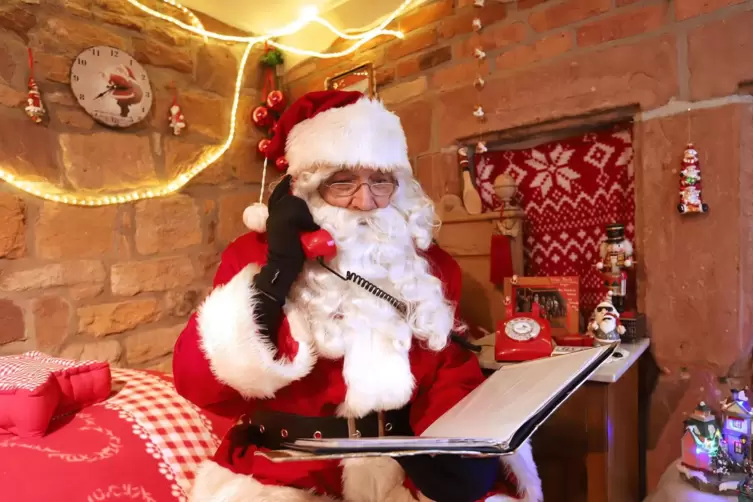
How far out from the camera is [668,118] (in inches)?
56.5

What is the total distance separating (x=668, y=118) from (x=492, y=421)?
1.13m

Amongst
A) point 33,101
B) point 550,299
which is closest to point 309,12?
point 33,101

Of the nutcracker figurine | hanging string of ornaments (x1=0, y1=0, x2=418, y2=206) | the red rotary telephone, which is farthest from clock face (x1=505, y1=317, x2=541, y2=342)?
hanging string of ornaments (x1=0, y1=0, x2=418, y2=206)

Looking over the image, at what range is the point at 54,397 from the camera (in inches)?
49.0

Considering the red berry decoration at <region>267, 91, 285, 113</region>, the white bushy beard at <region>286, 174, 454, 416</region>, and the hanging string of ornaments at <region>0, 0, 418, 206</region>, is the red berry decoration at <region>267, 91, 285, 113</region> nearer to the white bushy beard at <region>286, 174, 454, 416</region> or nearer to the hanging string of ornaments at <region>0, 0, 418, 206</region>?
the hanging string of ornaments at <region>0, 0, 418, 206</region>

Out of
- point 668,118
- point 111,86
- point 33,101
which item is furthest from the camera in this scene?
point 111,86

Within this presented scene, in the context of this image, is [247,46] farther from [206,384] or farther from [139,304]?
[206,384]

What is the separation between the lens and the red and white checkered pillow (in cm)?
118

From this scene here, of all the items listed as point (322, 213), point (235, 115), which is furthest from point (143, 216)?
point (322, 213)

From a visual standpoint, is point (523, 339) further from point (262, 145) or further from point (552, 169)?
point (262, 145)

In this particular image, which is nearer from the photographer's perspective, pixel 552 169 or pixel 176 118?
pixel 552 169

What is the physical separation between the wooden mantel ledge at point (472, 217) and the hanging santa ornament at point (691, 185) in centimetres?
57

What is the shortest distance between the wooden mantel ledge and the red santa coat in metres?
0.65

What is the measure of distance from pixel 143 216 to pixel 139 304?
352 millimetres
